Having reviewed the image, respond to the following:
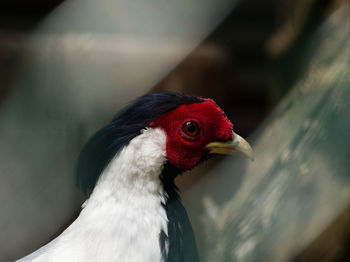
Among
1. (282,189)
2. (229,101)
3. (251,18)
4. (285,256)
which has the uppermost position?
(251,18)

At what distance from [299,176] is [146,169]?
286 millimetres

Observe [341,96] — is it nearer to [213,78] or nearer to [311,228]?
[311,228]

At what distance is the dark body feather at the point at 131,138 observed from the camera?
1.03 metres

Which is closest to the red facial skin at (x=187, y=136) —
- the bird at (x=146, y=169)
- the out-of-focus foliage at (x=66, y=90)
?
the bird at (x=146, y=169)

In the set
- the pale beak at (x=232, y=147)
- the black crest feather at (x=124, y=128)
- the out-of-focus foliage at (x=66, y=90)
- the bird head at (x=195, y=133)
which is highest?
the out-of-focus foliage at (x=66, y=90)

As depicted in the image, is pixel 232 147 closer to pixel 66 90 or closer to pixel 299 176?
pixel 299 176

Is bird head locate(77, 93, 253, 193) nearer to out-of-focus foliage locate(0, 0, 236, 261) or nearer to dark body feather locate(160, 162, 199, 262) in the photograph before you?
dark body feather locate(160, 162, 199, 262)

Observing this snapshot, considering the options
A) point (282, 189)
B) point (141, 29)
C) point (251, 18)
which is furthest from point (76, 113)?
point (251, 18)

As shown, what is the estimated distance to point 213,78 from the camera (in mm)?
1775

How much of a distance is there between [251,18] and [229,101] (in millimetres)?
323

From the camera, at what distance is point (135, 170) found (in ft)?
3.36

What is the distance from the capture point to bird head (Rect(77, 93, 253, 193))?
1.03 m

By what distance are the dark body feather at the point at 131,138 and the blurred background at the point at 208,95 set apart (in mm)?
61

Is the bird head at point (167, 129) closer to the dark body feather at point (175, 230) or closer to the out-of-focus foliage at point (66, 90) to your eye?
the dark body feather at point (175, 230)
